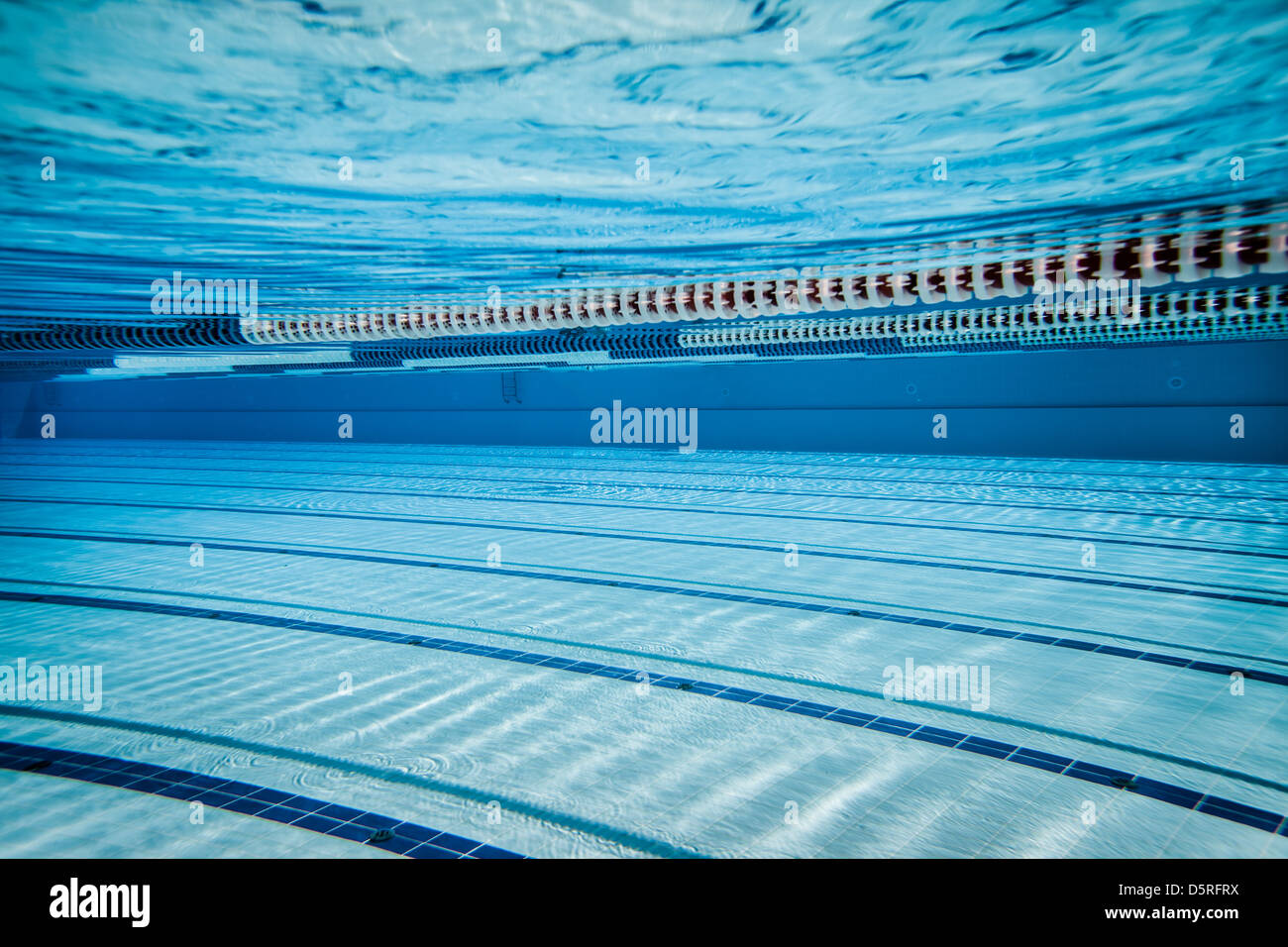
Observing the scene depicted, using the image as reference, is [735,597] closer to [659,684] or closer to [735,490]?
[659,684]

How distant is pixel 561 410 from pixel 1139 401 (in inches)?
378

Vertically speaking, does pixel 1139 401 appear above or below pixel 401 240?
below

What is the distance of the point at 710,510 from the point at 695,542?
1569 millimetres

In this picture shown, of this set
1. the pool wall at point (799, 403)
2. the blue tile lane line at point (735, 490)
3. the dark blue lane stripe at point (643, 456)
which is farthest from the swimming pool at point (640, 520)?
the pool wall at point (799, 403)

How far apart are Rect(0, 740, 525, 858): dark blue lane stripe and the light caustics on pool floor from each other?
1 cm

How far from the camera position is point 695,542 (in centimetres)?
651

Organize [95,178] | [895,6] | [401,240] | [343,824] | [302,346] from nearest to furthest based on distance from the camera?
[895,6], [343,824], [95,178], [401,240], [302,346]

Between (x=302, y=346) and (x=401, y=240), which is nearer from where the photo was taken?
(x=401, y=240)

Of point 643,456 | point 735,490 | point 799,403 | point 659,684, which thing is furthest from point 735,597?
point 799,403

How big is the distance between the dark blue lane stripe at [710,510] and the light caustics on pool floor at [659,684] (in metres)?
0.10

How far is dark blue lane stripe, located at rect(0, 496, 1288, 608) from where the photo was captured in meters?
4.77
